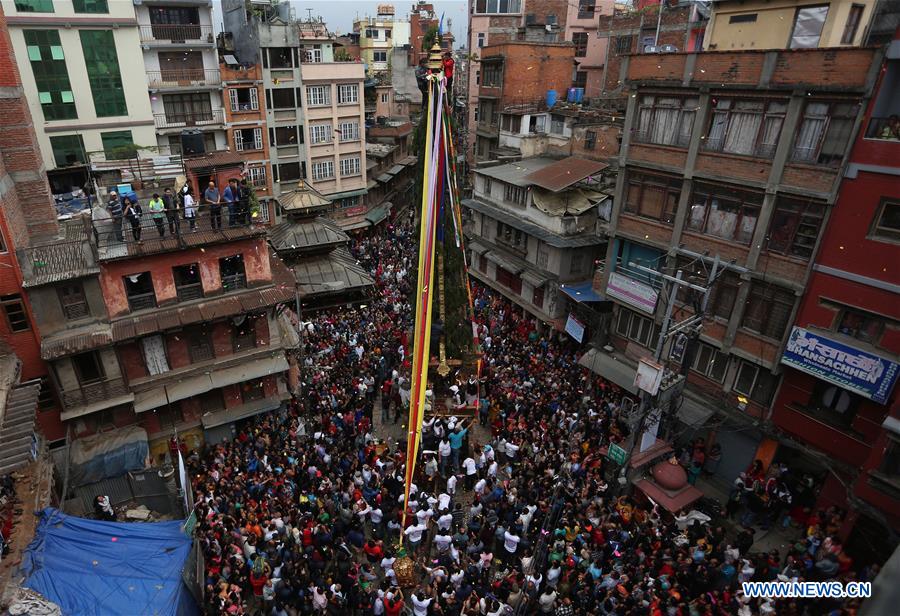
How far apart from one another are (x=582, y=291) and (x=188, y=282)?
712 inches

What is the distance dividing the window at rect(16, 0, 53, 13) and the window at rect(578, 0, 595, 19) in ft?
137

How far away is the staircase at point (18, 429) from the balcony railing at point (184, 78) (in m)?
25.4

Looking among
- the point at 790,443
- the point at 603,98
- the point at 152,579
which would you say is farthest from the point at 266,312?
the point at 603,98

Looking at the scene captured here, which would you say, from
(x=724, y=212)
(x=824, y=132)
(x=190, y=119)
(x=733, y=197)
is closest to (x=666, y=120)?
(x=733, y=197)

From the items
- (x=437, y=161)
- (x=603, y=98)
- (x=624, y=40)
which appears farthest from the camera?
(x=624, y=40)

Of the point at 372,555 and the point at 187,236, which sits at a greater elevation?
the point at 187,236

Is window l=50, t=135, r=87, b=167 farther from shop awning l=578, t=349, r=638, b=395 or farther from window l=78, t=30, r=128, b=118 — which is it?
shop awning l=578, t=349, r=638, b=395

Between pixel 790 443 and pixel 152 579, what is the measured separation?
19.9 meters

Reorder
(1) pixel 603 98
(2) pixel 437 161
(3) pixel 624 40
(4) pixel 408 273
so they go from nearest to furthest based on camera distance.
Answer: (2) pixel 437 161, (4) pixel 408 273, (1) pixel 603 98, (3) pixel 624 40

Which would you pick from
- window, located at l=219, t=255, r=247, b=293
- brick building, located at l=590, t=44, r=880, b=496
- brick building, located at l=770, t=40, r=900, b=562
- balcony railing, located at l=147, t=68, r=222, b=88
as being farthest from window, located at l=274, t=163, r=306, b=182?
brick building, located at l=770, t=40, r=900, b=562

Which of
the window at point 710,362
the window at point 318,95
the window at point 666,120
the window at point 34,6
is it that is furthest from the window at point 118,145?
the window at point 710,362

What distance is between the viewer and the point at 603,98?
129 feet

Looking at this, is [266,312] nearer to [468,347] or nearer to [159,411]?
[159,411]

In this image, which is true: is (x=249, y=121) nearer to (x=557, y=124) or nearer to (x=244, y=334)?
(x=557, y=124)
